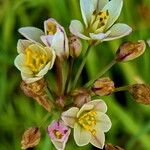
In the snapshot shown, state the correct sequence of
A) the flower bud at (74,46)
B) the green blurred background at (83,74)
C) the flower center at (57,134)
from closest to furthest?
the flower center at (57,134), the flower bud at (74,46), the green blurred background at (83,74)

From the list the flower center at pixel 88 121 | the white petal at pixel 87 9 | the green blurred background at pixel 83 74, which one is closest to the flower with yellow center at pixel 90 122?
the flower center at pixel 88 121

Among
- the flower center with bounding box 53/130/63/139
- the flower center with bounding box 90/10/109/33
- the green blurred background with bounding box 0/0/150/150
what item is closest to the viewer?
the flower center with bounding box 53/130/63/139

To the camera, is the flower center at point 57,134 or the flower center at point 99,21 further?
the flower center at point 99,21

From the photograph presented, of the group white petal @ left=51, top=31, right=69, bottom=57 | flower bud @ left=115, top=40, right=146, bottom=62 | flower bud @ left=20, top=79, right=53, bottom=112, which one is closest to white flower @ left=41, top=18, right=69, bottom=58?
white petal @ left=51, top=31, right=69, bottom=57

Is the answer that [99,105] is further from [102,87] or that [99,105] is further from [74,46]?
[74,46]

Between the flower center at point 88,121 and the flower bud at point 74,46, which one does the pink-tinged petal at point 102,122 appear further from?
the flower bud at point 74,46

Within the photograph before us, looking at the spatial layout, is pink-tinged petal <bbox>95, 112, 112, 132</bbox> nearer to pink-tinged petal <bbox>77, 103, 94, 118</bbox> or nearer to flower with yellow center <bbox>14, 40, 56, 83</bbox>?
pink-tinged petal <bbox>77, 103, 94, 118</bbox>

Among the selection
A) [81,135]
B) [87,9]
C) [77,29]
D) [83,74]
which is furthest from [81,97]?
[83,74]
